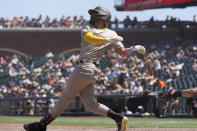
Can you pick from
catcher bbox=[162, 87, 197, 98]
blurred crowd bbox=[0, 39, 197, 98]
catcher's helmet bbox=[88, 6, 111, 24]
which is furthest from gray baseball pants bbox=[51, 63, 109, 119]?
blurred crowd bbox=[0, 39, 197, 98]

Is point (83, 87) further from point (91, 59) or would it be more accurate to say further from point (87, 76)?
point (91, 59)

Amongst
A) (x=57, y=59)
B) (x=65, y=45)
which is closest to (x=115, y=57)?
(x=57, y=59)

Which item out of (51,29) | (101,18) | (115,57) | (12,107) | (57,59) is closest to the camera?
(101,18)

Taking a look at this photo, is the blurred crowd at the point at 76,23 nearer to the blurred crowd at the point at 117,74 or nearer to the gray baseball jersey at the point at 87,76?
the blurred crowd at the point at 117,74

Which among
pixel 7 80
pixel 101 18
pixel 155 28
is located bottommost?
pixel 7 80

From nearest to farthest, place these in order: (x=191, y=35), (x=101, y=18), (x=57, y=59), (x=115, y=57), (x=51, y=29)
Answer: (x=101, y=18) → (x=115, y=57) → (x=57, y=59) → (x=191, y=35) → (x=51, y=29)

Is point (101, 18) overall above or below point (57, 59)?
above

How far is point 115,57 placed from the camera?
2623 cm

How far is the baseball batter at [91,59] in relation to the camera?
6543 mm

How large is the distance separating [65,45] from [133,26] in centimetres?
517

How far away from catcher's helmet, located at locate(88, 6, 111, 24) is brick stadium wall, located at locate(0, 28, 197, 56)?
87.8 ft

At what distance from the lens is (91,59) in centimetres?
661

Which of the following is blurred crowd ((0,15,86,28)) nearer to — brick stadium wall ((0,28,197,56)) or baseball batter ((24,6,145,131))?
brick stadium wall ((0,28,197,56))

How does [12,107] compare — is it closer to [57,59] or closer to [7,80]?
[7,80]
